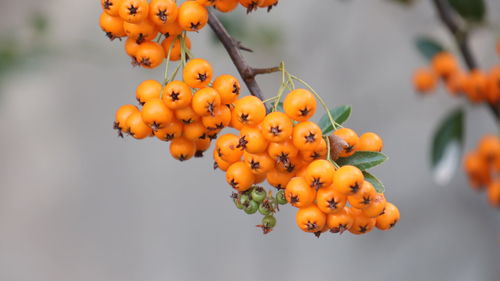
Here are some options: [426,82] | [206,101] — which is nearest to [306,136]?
[206,101]

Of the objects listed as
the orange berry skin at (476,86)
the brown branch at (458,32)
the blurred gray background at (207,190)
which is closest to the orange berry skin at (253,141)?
the brown branch at (458,32)

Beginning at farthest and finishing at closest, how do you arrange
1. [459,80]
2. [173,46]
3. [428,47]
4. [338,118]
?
[428,47], [459,80], [338,118], [173,46]

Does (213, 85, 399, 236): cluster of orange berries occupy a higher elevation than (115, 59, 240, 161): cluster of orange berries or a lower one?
lower

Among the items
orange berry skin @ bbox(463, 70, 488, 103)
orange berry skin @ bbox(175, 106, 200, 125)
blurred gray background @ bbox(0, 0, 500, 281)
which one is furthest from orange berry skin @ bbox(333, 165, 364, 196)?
blurred gray background @ bbox(0, 0, 500, 281)

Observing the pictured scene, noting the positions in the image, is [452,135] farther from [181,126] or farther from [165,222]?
[165,222]

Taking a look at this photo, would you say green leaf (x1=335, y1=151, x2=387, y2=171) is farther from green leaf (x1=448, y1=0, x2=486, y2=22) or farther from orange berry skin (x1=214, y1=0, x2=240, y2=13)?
green leaf (x1=448, y1=0, x2=486, y2=22)

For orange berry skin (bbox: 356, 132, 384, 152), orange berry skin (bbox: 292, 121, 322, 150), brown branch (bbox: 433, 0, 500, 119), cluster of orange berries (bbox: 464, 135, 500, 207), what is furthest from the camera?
cluster of orange berries (bbox: 464, 135, 500, 207)

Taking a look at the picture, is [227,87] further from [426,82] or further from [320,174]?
[426,82]
